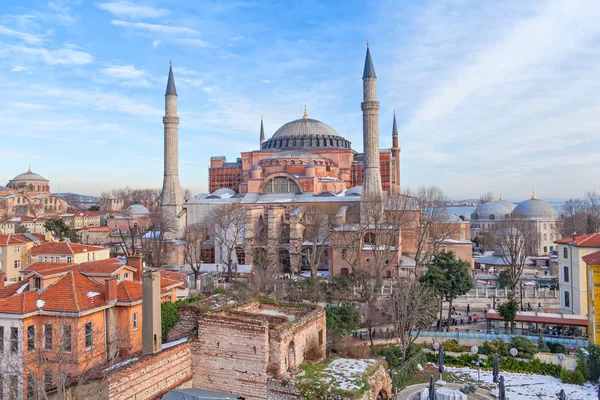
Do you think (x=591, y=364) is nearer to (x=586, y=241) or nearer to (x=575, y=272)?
(x=575, y=272)

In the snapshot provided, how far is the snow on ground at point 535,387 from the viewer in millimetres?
10883

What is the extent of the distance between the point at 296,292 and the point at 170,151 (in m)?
17.7

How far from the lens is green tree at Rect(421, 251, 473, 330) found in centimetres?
1719

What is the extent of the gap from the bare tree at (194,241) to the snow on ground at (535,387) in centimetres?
1892

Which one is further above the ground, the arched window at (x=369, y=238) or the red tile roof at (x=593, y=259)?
the arched window at (x=369, y=238)

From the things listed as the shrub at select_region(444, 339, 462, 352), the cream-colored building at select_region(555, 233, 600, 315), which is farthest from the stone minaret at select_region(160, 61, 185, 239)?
the cream-colored building at select_region(555, 233, 600, 315)

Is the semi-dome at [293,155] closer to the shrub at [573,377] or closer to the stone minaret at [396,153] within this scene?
the stone minaret at [396,153]

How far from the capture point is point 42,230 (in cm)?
4025

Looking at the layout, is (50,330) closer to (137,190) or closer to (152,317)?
(152,317)

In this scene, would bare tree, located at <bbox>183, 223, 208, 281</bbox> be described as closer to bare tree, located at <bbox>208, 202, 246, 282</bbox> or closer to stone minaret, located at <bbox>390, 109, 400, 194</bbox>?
bare tree, located at <bbox>208, 202, 246, 282</bbox>

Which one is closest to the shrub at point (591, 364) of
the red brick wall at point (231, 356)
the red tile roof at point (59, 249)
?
the red brick wall at point (231, 356)

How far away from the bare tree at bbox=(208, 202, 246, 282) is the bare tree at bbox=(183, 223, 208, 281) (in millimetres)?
999

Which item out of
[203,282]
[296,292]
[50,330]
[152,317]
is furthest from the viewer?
[203,282]

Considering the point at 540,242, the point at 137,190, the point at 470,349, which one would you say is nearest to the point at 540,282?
the point at 470,349
